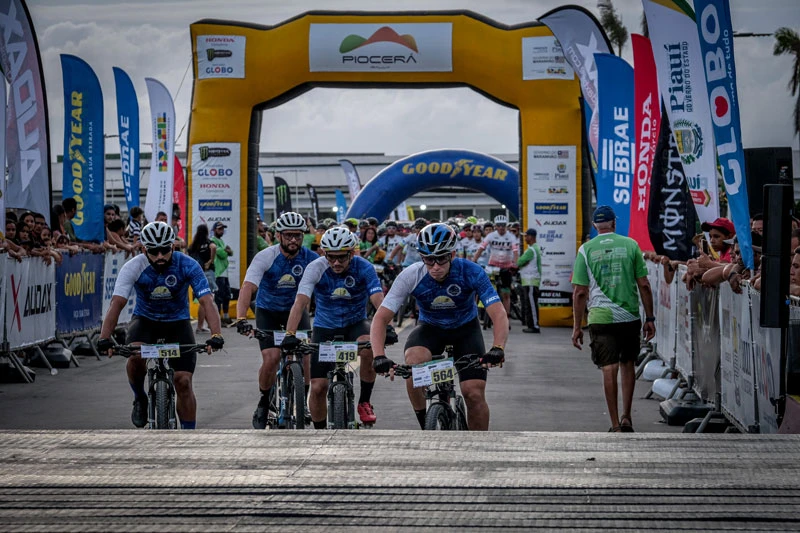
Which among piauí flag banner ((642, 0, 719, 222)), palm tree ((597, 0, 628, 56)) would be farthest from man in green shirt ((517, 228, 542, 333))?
palm tree ((597, 0, 628, 56))

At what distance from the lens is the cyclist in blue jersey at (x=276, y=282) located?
10.2 meters

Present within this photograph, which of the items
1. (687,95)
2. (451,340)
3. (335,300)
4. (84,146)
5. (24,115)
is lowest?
(451,340)

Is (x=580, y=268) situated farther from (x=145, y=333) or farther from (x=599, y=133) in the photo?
(x=599, y=133)

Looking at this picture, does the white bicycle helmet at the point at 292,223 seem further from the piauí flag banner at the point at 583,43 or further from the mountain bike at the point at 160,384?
the piauí flag banner at the point at 583,43

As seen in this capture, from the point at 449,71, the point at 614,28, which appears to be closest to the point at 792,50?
the point at 614,28

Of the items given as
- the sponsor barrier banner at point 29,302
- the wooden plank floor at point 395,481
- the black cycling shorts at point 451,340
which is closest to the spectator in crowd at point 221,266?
the sponsor barrier banner at point 29,302

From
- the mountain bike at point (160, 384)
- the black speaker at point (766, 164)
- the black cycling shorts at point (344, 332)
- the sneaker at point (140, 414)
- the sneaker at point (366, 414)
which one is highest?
the black speaker at point (766, 164)

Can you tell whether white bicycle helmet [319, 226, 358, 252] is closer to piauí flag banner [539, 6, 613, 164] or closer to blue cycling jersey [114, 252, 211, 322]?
blue cycling jersey [114, 252, 211, 322]

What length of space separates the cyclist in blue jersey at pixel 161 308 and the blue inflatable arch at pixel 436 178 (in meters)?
25.4

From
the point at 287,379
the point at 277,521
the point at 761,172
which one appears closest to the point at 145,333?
the point at 287,379

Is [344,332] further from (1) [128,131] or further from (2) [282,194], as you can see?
(2) [282,194]

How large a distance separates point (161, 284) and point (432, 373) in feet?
8.98

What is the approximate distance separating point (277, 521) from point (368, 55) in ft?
66.0

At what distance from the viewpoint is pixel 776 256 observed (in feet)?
23.9
